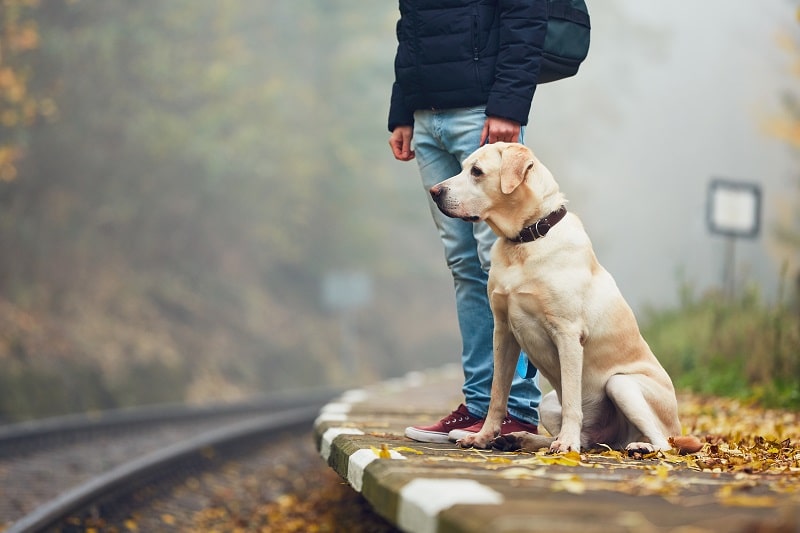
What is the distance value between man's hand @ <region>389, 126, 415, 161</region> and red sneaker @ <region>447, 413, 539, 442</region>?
1.46 meters

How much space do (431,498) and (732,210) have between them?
47.2 feet

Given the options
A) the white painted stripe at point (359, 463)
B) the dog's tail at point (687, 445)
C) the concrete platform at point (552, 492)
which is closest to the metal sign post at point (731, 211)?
the dog's tail at point (687, 445)

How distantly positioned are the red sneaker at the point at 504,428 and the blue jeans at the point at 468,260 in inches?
2.1

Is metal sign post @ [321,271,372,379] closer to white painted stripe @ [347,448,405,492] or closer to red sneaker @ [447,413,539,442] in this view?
red sneaker @ [447,413,539,442]

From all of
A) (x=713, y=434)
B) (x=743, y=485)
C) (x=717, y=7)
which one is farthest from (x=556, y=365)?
(x=717, y=7)

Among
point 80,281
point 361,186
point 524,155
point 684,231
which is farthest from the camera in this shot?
point 684,231

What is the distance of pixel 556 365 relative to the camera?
14.9 ft

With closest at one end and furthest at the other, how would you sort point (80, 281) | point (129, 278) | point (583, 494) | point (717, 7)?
point (583, 494)
point (80, 281)
point (129, 278)
point (717, 7)

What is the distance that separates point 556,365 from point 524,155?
36.8 inches

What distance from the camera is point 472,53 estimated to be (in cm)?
489

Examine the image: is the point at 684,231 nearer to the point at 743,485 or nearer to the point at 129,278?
the point at 129,278

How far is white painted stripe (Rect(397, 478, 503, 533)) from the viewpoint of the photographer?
2613mm

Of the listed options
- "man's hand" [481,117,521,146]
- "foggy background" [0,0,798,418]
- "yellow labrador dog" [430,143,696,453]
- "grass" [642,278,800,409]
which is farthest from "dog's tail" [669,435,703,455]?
"foggy background" [0,0,798,418]

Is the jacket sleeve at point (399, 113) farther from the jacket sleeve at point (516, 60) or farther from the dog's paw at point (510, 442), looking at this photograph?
the dog's paw at point (510, 442)
